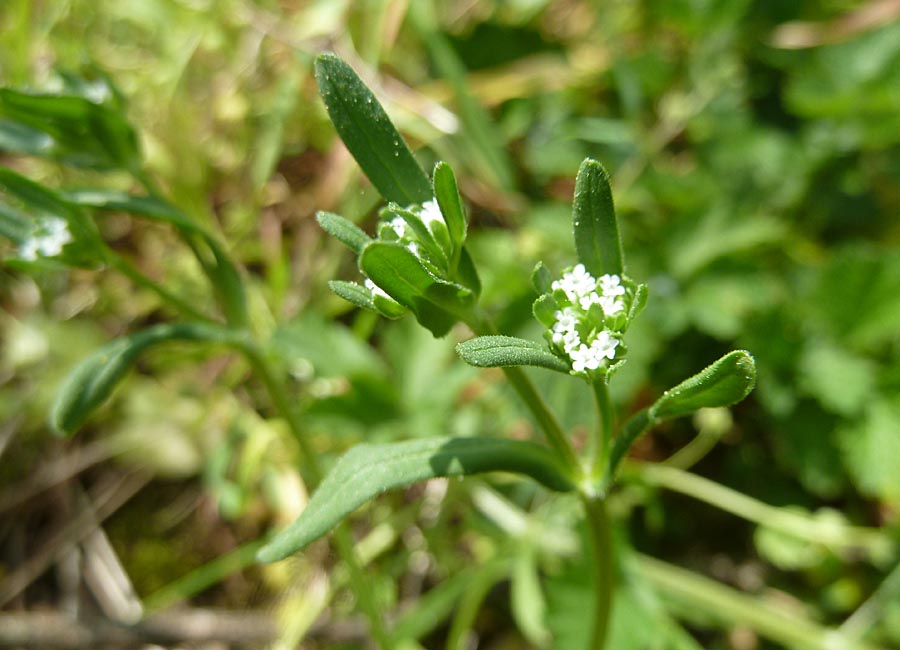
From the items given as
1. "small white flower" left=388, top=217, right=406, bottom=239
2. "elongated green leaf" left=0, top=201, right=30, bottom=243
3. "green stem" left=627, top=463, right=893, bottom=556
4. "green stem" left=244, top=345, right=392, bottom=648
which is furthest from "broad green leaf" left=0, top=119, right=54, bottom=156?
"green stem" left=627, top=463, right=893, bottom=556

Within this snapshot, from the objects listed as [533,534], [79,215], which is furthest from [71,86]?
[533,534]

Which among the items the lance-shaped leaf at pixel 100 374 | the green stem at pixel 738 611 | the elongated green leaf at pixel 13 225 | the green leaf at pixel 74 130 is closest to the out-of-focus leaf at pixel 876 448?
the green stem at pixel 738 611

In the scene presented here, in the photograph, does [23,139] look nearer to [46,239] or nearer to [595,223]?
[46,239]

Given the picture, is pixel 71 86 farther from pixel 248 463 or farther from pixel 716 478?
pixel 716 478

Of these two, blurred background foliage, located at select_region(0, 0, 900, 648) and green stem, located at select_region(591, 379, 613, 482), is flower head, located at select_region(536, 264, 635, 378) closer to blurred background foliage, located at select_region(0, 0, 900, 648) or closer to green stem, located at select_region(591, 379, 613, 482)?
green stem, located at select_region(591, 379, 613, 482)

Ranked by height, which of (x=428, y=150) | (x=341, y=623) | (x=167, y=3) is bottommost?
(x=341, y=623)

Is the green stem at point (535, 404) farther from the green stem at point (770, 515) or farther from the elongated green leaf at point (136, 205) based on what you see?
the green stem at point (770, 515)

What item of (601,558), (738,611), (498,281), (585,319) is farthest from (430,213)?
(738,611)
